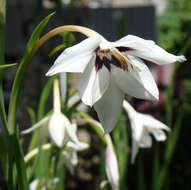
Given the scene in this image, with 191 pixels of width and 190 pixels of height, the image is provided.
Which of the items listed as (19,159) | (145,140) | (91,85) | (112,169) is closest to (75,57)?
(91,85)

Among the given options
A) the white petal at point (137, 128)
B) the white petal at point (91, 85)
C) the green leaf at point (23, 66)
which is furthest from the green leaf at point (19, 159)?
the white petal at point (137, 128)

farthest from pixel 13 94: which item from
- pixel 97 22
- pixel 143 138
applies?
pixel 97 22

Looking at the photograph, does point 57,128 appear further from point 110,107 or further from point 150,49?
point 150,49

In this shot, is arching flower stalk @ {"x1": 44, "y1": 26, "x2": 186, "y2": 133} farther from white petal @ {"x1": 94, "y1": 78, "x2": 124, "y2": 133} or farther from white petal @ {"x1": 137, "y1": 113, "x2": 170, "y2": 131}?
white petal @ {"x1": 137, "y1": 113, "x2": 170, "y2": 131}

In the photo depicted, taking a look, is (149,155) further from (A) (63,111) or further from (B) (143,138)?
(A) (63,111)

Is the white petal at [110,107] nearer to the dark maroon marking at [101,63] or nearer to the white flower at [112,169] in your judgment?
the dark maroon marking at [101,63]

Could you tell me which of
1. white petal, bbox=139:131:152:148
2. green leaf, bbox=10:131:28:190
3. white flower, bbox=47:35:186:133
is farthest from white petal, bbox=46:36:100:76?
white petal, bbox=139:131:152:148
